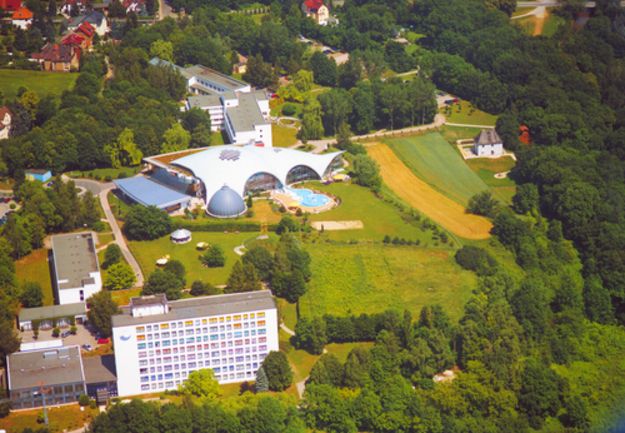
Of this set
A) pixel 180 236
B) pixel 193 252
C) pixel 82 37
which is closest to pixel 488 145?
pixel 180 236

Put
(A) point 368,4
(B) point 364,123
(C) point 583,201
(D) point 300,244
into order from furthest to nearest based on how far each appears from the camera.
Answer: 1. (A) point 368,4
2. (B) point 364,123
3. (C) point 583,201
4. (D) point 300,244

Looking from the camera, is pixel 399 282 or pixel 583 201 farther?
pixel 583 201

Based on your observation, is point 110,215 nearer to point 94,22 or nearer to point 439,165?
point 439,165

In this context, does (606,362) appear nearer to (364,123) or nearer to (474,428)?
(474,428)

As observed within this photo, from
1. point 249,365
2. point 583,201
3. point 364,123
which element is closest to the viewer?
point 249,365

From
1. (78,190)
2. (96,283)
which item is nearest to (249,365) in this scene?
(96,283)

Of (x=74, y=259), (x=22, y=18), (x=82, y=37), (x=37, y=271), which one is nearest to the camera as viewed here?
(x=74, y=259)

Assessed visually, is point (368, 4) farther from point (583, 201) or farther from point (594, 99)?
point (583, 201)
